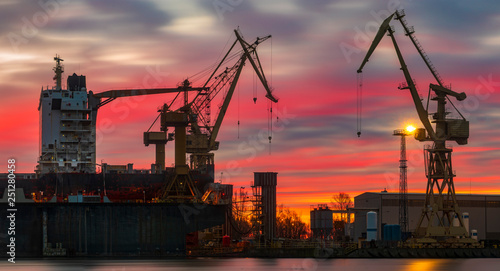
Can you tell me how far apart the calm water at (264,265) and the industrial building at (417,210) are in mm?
22427

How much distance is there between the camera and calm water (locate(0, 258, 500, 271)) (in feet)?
325

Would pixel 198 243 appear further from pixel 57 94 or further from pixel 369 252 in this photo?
pixel 57 94

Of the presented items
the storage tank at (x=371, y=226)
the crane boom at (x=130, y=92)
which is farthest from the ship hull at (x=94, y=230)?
the crane boom at (x=130, y=92)

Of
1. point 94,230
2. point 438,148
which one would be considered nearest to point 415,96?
point 438,148

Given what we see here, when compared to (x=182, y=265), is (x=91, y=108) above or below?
above

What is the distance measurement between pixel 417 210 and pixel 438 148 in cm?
2220

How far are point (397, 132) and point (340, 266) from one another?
44.1 metres

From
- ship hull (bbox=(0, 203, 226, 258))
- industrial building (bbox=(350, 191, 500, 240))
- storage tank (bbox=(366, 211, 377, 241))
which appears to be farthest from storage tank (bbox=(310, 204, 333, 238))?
ship hull (bbox=(0, 203, 226, 258))

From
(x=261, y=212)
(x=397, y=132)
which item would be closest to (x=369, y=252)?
(x=261, y=212)

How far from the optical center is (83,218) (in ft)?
382

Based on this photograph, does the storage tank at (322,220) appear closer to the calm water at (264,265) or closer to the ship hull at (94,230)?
the calm water at (264,265)

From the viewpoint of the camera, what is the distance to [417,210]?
141625mm

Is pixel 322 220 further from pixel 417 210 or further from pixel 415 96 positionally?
pixel 415 96

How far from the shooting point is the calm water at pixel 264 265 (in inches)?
3898
